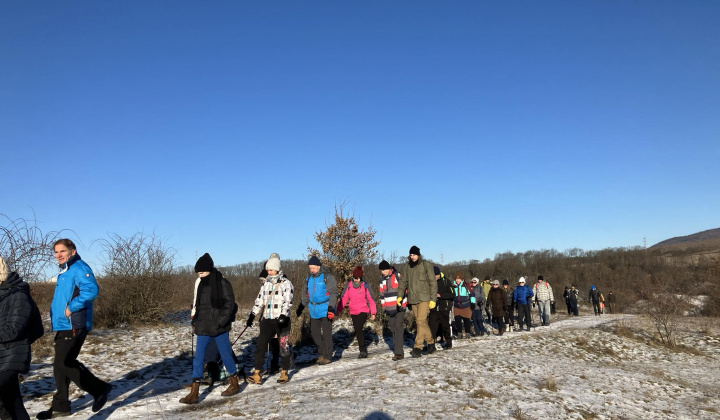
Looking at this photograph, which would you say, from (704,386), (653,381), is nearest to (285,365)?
(653,381)

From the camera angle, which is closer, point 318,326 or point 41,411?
Result: point 41,411

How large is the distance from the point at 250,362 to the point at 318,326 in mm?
2693

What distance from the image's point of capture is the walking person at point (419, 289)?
9961mm

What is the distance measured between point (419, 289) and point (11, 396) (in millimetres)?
7052

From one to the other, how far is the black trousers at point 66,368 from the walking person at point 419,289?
236 inches

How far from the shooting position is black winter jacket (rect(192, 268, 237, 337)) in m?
6.73

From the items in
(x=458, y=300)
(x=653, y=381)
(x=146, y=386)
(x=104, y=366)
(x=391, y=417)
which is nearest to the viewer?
(x=391, y=417)

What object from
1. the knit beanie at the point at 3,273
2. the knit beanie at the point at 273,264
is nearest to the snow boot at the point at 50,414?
the knit beanie at the point at 3,273

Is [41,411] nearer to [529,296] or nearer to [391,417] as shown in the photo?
[391,417]

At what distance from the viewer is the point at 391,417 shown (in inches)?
238

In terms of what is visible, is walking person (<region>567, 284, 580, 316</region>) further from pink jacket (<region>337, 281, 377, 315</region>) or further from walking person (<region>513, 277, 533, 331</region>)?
pink jacket (<region>337, 281, 377, 315</region>)

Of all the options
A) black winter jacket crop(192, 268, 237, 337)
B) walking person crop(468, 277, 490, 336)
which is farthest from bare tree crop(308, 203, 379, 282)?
black winter jacket crop(192, 268, 237, 337)

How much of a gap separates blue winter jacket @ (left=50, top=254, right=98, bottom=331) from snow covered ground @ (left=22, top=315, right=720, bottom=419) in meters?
1.22

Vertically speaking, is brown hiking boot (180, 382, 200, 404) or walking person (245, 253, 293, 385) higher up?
walking person (245, 253, 293, 385)
